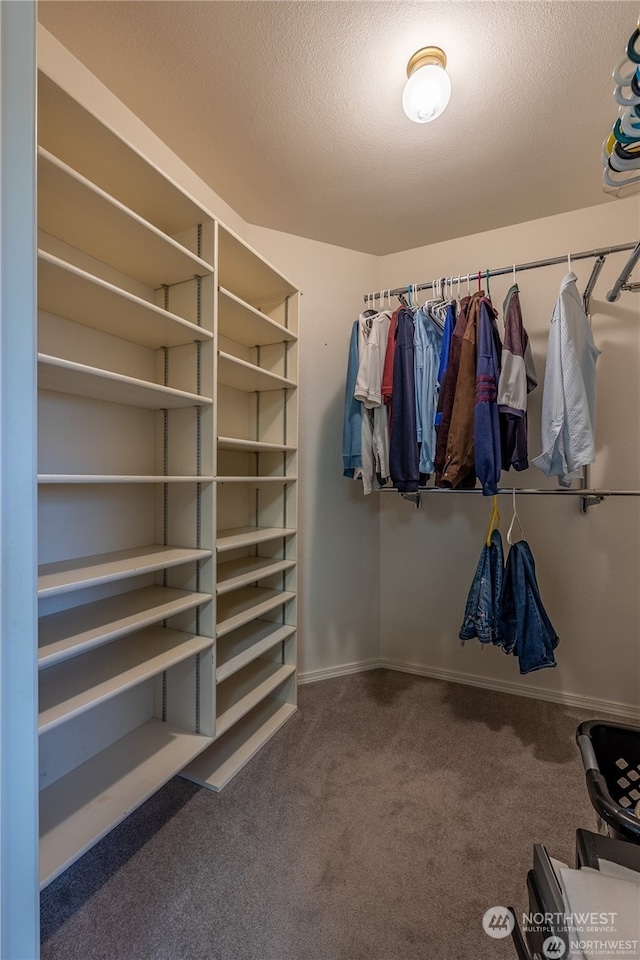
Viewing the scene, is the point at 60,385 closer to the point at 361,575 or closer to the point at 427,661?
the point at 361,575

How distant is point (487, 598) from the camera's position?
172 cm

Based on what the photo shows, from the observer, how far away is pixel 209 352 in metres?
1.41

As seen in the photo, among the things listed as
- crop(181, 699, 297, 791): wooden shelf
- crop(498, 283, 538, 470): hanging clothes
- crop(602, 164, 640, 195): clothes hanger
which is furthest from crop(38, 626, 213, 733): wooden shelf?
crop(602, 164, 640, 195): clothes hanger

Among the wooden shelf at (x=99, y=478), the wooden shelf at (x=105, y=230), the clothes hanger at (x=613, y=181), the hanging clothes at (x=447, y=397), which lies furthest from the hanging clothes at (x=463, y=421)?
the wooden shelf at (x=105, y=230)

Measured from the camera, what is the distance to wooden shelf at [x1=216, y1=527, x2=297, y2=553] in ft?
4.94

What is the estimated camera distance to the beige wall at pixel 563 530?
6.40ft

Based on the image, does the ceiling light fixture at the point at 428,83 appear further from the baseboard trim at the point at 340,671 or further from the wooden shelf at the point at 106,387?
the baseboard trim at the point at 340,671

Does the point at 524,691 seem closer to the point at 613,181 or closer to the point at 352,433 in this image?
the point at 352,433

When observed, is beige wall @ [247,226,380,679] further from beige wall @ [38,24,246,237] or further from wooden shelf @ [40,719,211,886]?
wooden shelf @ [40,719,211,886]

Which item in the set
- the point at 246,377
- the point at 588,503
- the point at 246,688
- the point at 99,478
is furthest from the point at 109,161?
the point at 588,503

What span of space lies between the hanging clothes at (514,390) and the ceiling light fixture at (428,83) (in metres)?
0.77

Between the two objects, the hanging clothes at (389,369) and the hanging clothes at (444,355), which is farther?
the hanging clothes at (389,369)

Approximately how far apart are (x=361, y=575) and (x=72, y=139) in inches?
89.2

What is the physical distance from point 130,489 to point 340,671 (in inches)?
64.8
